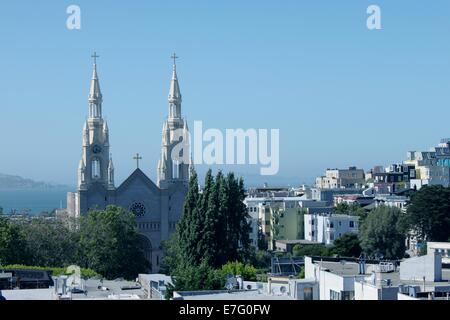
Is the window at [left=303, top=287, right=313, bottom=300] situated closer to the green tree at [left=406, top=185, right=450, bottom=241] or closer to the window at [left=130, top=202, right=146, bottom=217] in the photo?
the green tree at [left=406, top=185, right=450, bottom=241]

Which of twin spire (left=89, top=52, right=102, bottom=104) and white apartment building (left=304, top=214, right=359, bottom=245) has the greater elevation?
twin spire (left=89, top=52, right=102, bottom=104)

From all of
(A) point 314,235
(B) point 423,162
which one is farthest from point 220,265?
(B) point 423,162

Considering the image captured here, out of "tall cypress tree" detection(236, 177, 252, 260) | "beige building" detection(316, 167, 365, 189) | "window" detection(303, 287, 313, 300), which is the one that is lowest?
"window" detection(303, 287, 313, 300)

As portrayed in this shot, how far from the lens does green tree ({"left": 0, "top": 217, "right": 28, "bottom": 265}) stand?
42875 mm

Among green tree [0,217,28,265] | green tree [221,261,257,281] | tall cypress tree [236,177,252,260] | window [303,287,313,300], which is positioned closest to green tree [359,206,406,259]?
tall cypress tree [236,177,252,260]

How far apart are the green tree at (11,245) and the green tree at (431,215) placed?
59.8 ft

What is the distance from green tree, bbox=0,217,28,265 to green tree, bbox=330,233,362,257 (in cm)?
1390

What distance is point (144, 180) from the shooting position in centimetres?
6438

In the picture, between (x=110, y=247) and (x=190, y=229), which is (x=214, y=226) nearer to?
(x=190, y=229)

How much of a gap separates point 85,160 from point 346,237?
63.9ft

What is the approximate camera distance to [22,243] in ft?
145

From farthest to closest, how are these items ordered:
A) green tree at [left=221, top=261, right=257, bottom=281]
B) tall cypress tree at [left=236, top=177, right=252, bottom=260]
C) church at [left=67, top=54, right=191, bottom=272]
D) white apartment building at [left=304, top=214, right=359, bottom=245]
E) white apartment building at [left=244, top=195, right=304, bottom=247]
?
white apartment building at [left=244, top=195, right=304, bottom=247], church at [left=67, top=54, right=191, bottom=272], white apartment building at [left=304, top=214, right=359, bottom=245], tall cypress tree at [left=236, top=177, right=252, bottom=260], green tree at [left=221, top=261, right=257, bottom=281]

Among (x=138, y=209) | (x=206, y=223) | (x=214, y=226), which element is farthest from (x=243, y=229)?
(x=138, y=209)
